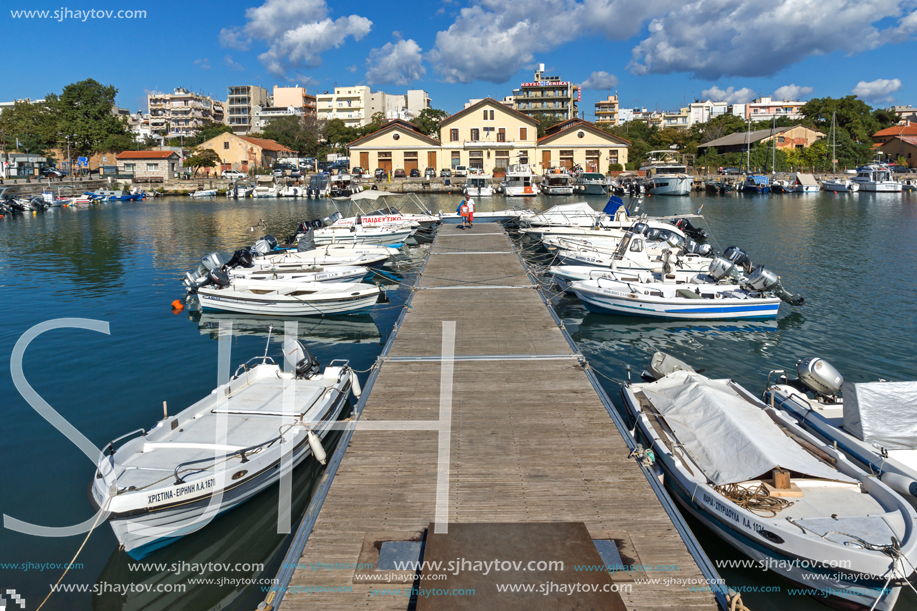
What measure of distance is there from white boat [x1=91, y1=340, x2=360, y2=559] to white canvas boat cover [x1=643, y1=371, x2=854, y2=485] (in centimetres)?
551

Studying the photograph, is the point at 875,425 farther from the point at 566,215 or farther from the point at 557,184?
the point at 557,184

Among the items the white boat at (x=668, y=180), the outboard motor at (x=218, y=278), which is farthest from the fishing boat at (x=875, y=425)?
the white boat at (x=668, y=180)

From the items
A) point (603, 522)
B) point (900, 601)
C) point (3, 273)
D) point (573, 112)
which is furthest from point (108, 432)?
point (573, 112)

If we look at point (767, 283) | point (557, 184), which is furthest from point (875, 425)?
point (557, 184)

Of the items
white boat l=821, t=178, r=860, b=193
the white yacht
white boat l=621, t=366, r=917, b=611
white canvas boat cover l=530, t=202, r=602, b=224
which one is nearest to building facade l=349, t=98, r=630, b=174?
the white yacht

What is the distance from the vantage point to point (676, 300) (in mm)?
16844

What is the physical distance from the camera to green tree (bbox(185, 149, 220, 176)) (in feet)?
272

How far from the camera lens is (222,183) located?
77.9 m

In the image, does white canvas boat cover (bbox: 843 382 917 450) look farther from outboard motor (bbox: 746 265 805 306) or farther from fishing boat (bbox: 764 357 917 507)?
outboard motor (bbox: 746 265 805 306)

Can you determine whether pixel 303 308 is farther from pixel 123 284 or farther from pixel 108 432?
pixel 123 284

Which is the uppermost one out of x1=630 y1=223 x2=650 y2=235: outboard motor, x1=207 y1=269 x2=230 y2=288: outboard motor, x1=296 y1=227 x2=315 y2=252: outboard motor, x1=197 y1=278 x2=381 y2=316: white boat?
x1=630 y1=223 x2=650 y2=235: outboard motor

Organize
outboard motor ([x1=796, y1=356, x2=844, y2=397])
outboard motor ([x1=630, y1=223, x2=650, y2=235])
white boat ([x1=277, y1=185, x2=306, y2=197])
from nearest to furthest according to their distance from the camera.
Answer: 1. outboard motor ([x1=796, y1=356, x2=844, y2=397])
2. outboard motor ([x1=630, y1=223, x2=650, y2=235])
3. white boat ([x1=277, y1=185, x2=306, y2=197])

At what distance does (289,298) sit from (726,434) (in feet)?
43.8

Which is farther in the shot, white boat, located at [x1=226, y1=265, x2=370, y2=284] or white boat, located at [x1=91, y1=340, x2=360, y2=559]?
white boat, located at [x1=226, y1=265, x2=370, y2=284]
